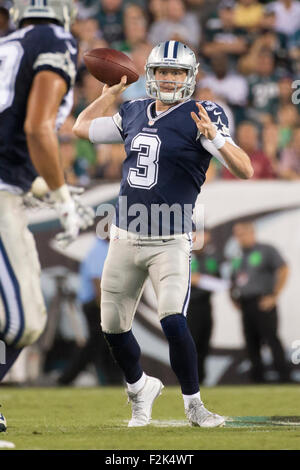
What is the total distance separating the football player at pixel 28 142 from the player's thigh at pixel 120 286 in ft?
2.40

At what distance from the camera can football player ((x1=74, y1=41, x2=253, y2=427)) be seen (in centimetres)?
486

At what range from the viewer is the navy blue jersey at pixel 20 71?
412 cm

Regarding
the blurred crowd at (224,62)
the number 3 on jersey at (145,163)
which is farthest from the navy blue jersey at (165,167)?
the blurred crowd at (224,62)

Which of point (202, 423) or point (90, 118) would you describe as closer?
point (202, 423)

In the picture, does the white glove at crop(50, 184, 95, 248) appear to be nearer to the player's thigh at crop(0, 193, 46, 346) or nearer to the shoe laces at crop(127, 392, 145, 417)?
the player's thigh at crop(0, 193, 46, 346)

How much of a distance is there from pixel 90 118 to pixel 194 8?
248 inches

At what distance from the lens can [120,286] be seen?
4.99 m

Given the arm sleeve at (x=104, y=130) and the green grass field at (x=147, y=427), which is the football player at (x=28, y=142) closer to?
the green grass field at (x=147, y=427)

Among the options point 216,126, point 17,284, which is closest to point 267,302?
point 216,126

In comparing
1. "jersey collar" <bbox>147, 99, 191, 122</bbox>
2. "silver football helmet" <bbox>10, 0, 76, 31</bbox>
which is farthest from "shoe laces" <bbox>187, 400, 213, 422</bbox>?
"silver football helmet" <bbox>10, 0, 76, 31</bbox>

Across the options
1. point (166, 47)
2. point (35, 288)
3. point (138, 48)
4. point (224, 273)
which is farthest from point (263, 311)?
point (35, 288)

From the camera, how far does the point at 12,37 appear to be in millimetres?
4223

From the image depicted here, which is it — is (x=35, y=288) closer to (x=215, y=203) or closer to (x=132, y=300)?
(x=132, y=300)

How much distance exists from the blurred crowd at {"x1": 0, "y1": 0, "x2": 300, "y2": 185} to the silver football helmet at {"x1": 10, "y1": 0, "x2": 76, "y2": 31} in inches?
181
